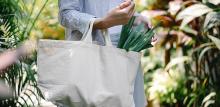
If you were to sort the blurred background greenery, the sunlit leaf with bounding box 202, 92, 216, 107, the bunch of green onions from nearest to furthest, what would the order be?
the bunch of green onions, the blurred background greenery, the sunlit leaf with bounding box 202, 92, 216, 107

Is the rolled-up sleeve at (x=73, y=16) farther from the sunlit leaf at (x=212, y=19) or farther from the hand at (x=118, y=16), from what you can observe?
the sunlit leaf at (x=212, y=19)

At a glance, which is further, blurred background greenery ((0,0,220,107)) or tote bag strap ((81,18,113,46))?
blurred background greenery ((0,0,220,107))

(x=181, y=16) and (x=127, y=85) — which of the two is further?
(x=181, y=16)

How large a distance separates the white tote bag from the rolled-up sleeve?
47 millimetres

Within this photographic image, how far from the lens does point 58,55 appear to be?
162 centimetres

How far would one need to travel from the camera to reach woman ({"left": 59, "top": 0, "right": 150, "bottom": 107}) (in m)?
1.64

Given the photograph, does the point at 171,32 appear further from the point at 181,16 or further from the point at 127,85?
the point at 127,85

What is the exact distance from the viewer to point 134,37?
1.80m

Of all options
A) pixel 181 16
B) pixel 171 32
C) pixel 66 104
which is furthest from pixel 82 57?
pixel 171 32

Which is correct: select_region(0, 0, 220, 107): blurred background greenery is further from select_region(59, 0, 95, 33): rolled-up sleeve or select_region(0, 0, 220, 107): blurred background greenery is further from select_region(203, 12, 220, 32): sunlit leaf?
select_region(59, 0, 95, 33): rolled-up sleeve

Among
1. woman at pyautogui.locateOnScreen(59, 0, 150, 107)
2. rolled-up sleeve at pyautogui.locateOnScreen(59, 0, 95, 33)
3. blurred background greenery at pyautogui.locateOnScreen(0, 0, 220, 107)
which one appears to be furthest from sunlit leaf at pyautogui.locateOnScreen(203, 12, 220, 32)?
rolled-up sleeve at pyautogui.locateOnScreen(59, 0, 95, 33)

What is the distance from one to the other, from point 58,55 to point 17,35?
3.03ft

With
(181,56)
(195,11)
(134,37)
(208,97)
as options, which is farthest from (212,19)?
(134,37)

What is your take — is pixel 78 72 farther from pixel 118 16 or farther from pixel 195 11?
pixel 195 11
